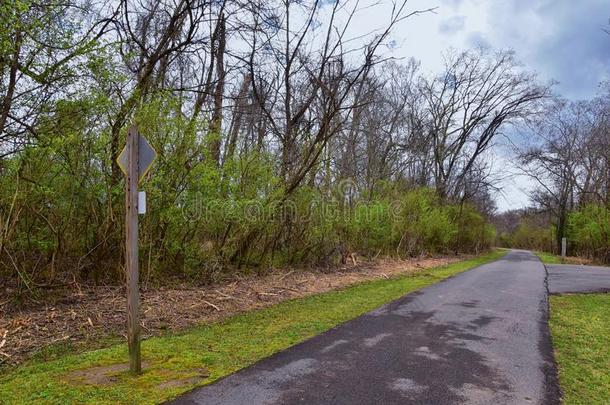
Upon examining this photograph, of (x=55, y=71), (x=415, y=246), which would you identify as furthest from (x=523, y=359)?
(x=415, y=246)

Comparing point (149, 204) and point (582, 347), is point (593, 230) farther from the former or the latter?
point (149, 204)

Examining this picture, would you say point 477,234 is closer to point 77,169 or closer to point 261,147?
point 261,147

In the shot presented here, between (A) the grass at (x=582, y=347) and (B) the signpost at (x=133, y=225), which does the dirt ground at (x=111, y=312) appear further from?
(A) the grass at (x=582, y=347)

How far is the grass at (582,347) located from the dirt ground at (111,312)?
493 cm

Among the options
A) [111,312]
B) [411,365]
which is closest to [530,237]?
[411,365]

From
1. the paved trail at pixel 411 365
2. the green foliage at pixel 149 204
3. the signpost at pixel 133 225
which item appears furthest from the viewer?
the green foliage at pixel 149 204

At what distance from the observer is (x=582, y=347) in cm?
602

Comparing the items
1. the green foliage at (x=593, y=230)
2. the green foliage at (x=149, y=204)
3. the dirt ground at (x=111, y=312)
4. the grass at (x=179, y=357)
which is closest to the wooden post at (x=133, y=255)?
the grass at (x=179, y=357)

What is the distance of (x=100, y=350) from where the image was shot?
5.32m

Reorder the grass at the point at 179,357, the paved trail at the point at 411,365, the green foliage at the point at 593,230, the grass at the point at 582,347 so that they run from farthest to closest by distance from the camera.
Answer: the green foliage at the point at 593,230
the grass at the point at 582,347
the paved trail at the point at 411,365
the grass at the point at 179,357

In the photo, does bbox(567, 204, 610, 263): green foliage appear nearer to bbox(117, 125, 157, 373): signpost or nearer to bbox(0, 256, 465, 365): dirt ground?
bbox(0, 256, 465, 365): dirt ground

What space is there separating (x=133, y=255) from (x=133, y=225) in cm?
30

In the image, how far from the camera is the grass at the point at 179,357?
392 centimetres

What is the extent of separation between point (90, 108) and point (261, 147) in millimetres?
5205
